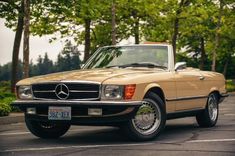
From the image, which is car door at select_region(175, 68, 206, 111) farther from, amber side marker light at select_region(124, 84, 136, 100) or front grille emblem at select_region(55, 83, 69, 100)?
front grille emblem at select_region(55, 83, 69, 100)

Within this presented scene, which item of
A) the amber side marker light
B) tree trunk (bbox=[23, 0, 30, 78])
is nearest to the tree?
tree trunk (bbox=[23, 0, 30, 78])

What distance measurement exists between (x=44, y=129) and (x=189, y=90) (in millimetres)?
2620

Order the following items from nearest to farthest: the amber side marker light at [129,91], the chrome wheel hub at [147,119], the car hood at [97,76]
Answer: the amber side marker light at [129,91] < the car hood at [97,76] < the chrome wheel hub at [147,119]

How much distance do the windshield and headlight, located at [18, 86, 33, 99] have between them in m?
1.55

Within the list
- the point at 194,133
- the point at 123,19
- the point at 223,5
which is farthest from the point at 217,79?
the point at 223,5

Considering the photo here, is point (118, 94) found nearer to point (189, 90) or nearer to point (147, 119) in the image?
point (147, 119)

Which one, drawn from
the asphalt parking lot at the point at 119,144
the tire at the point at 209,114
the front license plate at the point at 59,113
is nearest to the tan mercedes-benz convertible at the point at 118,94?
the front license plate at the point at 59,113

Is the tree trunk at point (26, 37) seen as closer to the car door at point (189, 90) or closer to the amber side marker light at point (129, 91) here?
the car door at point (189, 90)

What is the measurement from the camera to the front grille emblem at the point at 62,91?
762 cm

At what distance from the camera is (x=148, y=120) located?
312 inches

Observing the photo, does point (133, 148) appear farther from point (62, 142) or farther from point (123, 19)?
point (123, 19)

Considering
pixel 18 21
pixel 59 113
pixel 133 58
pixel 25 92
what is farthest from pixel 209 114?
pixel 18 21

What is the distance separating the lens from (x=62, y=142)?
26.1 feet

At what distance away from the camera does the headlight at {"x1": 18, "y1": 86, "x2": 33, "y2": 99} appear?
8.08 m
